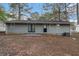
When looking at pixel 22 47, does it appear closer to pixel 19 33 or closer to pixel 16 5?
pixel 19 33

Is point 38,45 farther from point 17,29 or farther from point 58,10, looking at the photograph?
point 58,10

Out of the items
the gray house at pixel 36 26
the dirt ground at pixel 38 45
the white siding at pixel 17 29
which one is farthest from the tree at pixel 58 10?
the white siding at pixel 17 29

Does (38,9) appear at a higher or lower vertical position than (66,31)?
higher

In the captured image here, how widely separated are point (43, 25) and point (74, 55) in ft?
2.56

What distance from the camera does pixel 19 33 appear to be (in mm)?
3861

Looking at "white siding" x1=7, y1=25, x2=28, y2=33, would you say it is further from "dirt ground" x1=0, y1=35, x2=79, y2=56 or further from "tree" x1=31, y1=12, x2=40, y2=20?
"tree" x1=31, y1=12, x2=40, y2=20

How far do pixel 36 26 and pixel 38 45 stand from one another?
351 millimetres

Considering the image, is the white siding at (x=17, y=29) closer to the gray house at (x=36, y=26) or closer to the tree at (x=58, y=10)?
the gray house at (x=36, y=26)

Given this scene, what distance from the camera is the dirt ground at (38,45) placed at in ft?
12.4

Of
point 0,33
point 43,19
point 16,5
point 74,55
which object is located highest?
point 16,5

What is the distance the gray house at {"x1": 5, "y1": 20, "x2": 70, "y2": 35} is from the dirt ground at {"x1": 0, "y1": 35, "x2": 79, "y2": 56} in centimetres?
11

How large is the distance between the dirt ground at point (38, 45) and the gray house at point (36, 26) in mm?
111

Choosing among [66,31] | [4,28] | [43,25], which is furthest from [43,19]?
[4,28]

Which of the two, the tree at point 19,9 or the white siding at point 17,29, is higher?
the tree at point 19,9
